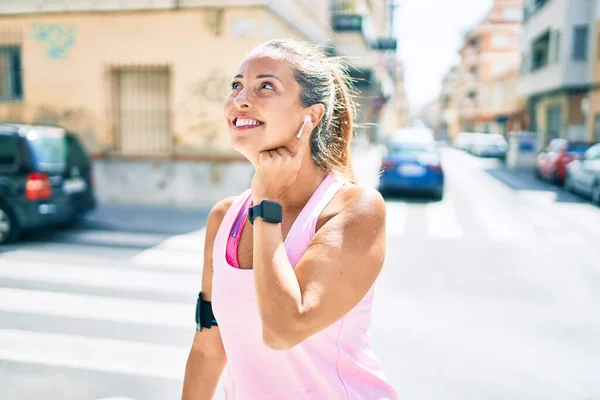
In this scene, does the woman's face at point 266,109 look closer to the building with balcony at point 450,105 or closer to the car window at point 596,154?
the car window at point 596,154

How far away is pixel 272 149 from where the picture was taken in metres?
1.38

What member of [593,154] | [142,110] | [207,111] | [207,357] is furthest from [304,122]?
[593,154]

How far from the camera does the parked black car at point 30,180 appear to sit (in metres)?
7.73

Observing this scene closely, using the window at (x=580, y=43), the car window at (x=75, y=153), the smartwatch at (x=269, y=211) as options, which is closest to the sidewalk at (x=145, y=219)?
the car window at (x=75, y=153)

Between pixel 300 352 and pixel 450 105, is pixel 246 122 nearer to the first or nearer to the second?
pixel 300 352

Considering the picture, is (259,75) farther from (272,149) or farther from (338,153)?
(338,153)

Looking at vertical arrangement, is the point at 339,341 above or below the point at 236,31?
below

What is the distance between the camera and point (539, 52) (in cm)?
3525

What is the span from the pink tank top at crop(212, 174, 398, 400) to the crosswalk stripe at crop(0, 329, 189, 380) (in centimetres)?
259

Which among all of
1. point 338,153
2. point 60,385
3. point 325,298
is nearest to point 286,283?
point 325,298

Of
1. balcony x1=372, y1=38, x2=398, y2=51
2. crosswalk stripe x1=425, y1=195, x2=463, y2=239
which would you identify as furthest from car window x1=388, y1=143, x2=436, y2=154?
balcony x1=372, y1=38, x2=398, y2=51

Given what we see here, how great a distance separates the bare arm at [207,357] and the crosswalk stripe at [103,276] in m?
4.19

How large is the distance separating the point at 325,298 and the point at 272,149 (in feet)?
1.27

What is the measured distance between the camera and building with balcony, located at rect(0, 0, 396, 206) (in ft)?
39.5
